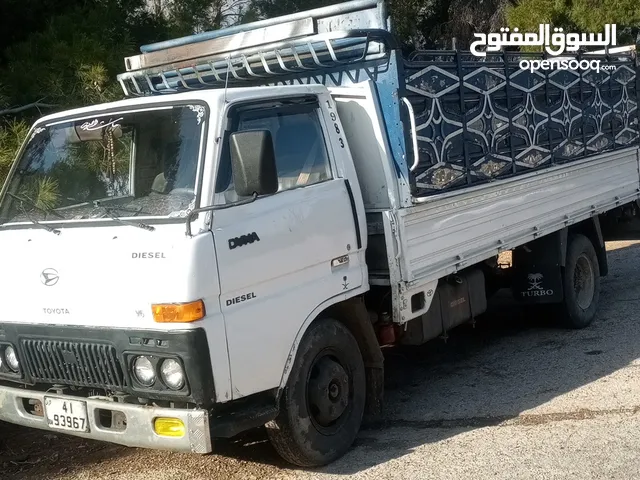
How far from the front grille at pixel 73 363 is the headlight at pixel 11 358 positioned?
0.11 meters

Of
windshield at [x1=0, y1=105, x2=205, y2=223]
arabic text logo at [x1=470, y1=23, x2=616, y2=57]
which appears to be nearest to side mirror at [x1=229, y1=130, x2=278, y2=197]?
windshield at [x1=0, y1=105, x2=205, y2=223]

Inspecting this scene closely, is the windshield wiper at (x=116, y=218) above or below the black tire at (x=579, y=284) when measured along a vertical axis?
above

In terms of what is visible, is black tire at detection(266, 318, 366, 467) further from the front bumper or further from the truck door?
the front bumper

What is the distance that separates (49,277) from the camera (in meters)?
4.39

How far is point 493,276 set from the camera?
7551 mm

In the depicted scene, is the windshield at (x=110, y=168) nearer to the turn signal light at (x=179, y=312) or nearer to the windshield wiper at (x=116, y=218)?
the windshield wiper at (x=116, y=218)

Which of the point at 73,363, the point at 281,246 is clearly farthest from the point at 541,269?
the point at 73,363

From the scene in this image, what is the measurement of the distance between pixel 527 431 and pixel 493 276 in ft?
7.86

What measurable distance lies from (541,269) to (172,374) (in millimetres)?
4595

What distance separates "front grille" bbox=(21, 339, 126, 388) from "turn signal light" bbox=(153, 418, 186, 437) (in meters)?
0.27

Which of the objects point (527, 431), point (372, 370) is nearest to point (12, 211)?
point (372, 370)

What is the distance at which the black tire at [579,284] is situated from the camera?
25.7ft

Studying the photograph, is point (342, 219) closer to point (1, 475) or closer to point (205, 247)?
point (205, 247)

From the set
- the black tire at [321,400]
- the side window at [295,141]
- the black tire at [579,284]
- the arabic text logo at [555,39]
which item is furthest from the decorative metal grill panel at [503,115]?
the arabic text logo at [555,39]
